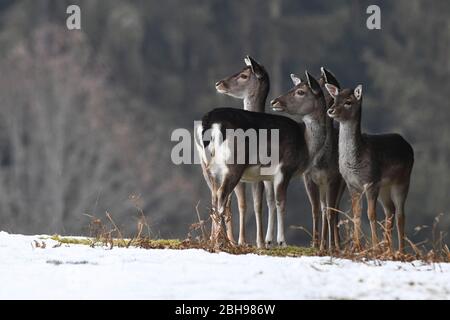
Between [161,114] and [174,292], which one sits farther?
[161,114]

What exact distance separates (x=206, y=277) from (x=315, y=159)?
3.70m

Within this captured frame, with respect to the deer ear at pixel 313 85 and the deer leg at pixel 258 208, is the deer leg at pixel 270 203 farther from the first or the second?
the deer ear at pixel 313 85

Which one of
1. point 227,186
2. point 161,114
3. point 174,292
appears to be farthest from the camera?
point 161,114

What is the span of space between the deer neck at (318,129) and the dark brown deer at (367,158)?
0.22 meters

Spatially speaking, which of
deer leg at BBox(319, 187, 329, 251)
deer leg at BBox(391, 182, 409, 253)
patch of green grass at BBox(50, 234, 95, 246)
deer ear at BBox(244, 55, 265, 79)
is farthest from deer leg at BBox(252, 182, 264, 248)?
patch of green grass at BBox(50, 234, 95, 246)

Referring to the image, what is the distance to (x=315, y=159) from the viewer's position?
38.1ft

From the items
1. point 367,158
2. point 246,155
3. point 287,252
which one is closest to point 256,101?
point 246,155

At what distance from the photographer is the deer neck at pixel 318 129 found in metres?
11.6

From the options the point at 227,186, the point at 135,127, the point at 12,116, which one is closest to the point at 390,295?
the point at 227,186

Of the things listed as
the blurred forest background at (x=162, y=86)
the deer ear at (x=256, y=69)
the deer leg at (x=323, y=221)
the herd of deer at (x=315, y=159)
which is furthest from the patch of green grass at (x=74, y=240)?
the blurred forest background at (x=162, y=86)

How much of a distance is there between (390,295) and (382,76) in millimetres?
38446

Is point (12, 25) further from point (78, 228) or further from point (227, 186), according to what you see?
point (227, 186)

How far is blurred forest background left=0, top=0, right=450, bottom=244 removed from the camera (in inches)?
1428

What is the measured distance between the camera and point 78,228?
107 ft
